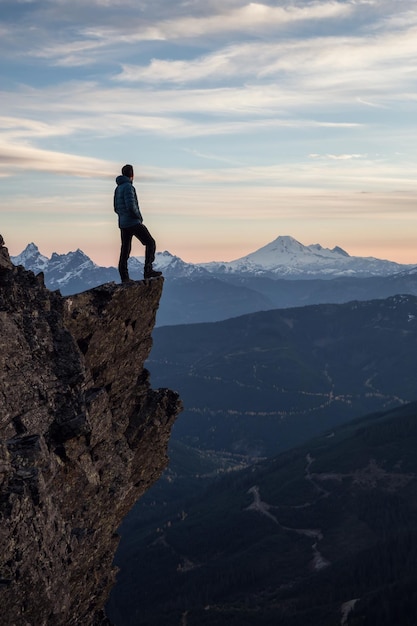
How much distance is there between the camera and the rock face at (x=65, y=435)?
92.0 feet

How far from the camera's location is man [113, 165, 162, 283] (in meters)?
42.4

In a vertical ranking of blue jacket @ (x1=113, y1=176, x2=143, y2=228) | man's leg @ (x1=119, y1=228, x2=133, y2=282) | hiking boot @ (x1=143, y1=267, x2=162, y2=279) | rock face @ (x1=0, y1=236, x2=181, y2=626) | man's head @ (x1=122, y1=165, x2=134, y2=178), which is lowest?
rock face @ (x1=0, y1=236, x2=181, y2=626)

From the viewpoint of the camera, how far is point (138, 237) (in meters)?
44.1

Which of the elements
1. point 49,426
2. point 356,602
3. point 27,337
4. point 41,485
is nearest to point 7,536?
point 41,485

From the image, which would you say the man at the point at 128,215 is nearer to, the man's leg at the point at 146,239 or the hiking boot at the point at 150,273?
the man's leg at the point at 146,239

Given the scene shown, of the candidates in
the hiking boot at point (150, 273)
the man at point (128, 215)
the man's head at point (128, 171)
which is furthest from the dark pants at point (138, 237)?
the man's head at point (128, 171)

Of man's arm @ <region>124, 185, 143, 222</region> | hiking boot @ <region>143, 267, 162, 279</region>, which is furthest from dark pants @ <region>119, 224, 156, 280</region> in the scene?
man's arm @ <region>124, 185, 143, 222</region>

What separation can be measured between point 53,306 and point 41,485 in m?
11.5

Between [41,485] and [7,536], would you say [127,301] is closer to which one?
[41,485]

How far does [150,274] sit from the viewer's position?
155 feet

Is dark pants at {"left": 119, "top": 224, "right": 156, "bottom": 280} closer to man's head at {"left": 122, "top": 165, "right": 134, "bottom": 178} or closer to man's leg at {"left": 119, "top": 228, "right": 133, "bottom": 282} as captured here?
man's leg at {"left": 119, "top": 228, "right": 133, "bottom": 282}

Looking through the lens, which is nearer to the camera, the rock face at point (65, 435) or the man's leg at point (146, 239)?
the rock face at point (65, 435)

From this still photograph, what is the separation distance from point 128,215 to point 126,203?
0.97 metres

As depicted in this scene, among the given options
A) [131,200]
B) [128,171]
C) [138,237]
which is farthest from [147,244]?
[128,171]
